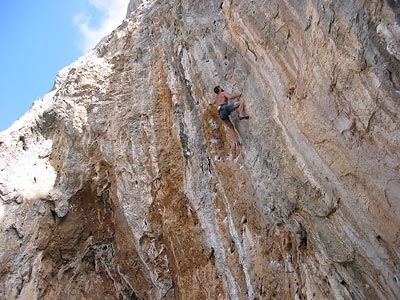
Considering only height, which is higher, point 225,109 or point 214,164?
point 225,109

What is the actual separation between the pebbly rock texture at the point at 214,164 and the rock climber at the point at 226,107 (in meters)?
0.18

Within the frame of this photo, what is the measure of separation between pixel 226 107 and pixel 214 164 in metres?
1.43

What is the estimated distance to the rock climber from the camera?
8.86m

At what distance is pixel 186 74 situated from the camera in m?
10.4

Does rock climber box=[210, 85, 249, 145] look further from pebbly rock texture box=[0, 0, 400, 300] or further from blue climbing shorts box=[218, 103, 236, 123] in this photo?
pebbly rock texture box=[0, 0, 400, 300]

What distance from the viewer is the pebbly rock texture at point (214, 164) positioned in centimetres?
643

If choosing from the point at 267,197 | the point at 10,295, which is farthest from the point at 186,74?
the point at 10,295

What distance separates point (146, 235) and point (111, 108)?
3609 mm

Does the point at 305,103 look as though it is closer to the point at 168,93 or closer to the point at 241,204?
the point at 241,204

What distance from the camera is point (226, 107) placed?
8875mm

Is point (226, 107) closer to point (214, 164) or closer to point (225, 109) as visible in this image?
point (225, 109)

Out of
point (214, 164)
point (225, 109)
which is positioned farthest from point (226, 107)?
point (214, 164)

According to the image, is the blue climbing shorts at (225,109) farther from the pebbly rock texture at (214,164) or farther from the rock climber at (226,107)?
the pebbly rock texture at (214,164)

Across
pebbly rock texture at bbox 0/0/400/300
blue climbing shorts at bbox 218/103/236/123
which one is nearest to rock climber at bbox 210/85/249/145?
blue climbing shorts at bbox 218/103/236/123
